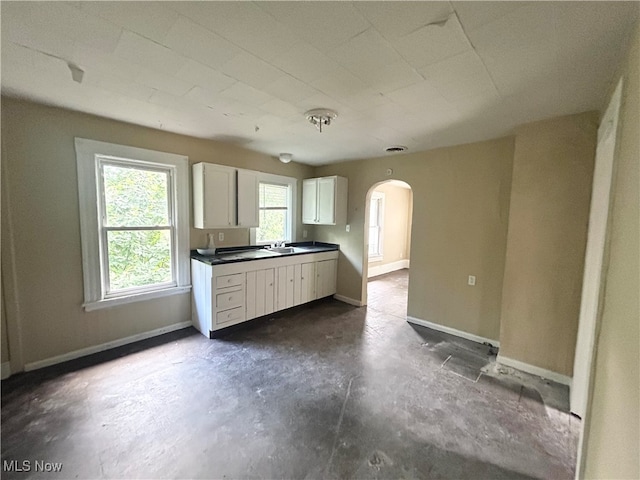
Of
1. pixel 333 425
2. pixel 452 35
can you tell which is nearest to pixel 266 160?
pixel 452 35

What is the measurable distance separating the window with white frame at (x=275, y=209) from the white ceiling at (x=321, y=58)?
173cm

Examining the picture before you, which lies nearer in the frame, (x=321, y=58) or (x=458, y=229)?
(x=321, y=58)

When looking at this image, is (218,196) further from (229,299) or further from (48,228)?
(48,228)

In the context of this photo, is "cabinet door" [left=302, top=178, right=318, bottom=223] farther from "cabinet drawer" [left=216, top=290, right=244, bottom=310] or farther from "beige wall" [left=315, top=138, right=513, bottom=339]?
"cabinet drawer" [left=216, top=290, right=244, bottom=310]

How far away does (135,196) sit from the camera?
2979 millimetres

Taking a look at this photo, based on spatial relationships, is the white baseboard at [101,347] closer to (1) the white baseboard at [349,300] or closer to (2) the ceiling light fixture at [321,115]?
(1) the white baseboard at [349,300]

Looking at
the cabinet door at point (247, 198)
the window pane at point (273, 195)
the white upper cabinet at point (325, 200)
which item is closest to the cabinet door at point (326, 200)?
the white upper cabinet at point (325, 200)

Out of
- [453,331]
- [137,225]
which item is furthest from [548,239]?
[137,225]

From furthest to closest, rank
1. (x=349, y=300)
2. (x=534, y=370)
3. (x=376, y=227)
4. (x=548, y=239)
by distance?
(x=376, y=227) < (x=349, y=300) < (x=534, y=370) < (x=548, y=239)

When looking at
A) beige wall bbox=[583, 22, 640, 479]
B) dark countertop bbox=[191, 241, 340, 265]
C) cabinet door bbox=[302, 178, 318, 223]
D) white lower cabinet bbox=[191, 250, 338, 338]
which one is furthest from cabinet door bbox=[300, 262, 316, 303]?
beige wall bbox=[583, 22, 640, 479]

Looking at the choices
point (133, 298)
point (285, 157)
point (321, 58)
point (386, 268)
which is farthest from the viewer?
point (386, 268)

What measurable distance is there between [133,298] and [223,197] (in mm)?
1558

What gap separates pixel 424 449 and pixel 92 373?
9.41ft

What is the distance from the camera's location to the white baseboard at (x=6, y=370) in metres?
2.26
